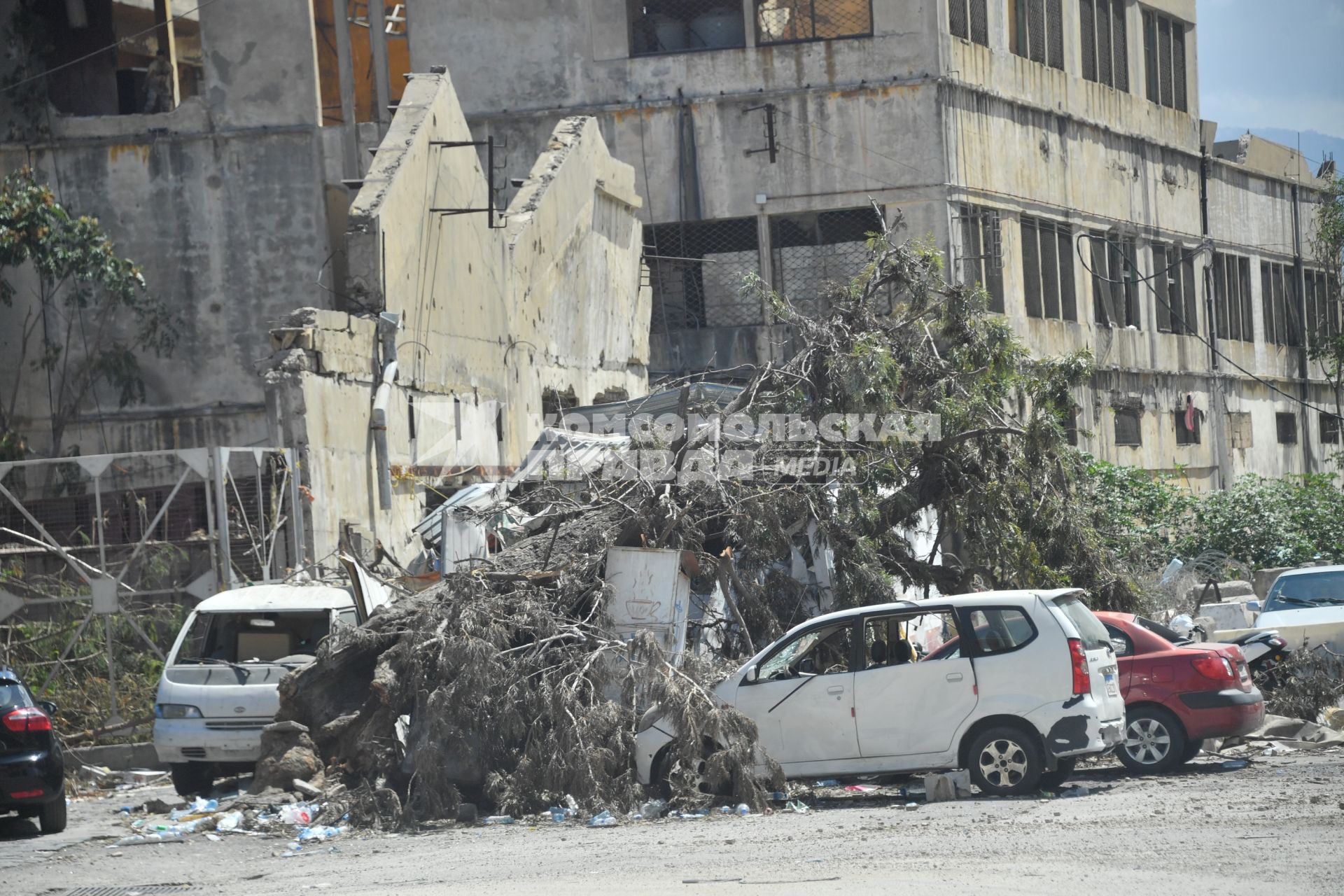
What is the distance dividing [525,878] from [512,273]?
1418 cm

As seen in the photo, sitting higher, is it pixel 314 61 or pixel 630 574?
pixel 314 61

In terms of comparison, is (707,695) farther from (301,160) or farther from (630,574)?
(301,160)

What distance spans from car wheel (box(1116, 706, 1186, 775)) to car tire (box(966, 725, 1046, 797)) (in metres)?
1.64

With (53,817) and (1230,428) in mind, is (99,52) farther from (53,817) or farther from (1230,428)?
(1230,428)

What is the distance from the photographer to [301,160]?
25.9 m

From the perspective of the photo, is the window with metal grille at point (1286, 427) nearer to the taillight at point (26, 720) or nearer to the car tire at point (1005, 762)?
the car tire at point (1005, 762)

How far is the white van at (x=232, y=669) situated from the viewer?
45.0 ft

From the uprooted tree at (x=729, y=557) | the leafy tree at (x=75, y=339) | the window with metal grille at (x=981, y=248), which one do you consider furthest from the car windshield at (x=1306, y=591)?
the leafy tree at (x=75, y=339)

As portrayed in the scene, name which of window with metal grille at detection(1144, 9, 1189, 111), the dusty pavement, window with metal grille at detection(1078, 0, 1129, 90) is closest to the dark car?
the dusty pavement

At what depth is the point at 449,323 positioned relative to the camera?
20.6 meters

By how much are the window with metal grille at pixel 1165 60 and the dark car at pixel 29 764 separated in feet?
88.9

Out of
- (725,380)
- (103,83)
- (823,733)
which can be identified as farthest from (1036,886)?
(103,83)

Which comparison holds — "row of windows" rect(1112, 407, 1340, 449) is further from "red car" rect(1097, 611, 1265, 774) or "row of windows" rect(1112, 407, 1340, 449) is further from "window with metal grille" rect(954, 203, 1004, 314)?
"red car" rect(1097, 611, 1265, 774)

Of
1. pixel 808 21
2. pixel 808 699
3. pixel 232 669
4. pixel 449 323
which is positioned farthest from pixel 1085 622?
pixel 808 21
